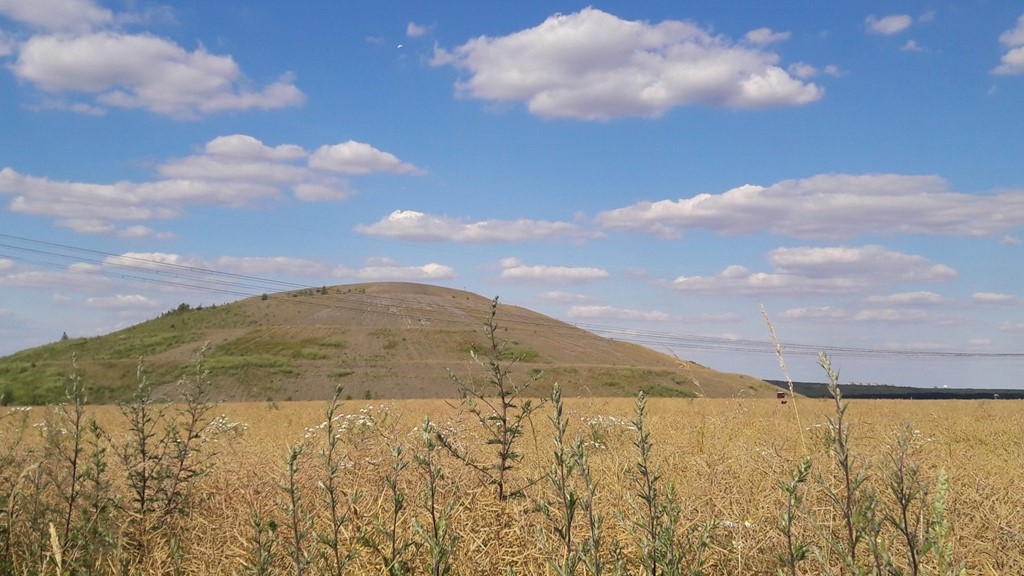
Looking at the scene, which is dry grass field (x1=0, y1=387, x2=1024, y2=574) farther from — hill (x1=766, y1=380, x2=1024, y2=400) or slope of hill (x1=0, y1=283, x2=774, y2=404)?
slope of hill (x1=0, y1=283, x2=774, y2=404)

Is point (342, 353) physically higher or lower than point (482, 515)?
lower

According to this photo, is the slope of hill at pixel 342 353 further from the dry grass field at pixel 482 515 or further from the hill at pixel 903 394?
the dry grass field at pixel 482 515

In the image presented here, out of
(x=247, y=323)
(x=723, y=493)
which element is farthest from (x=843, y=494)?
(x=247, y=323)

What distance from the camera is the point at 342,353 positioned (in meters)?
74.9

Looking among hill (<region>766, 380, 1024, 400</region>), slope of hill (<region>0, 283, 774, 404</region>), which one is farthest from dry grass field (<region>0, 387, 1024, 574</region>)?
slope of hill (<region>0, 283, 774, 404</region>)

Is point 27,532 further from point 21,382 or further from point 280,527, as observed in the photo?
point 21,382

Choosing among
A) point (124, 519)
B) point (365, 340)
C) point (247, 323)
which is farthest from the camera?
point (247, 323)

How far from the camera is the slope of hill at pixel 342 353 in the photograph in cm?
6191

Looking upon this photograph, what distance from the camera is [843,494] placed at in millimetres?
4555

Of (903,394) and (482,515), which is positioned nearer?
(482,515)

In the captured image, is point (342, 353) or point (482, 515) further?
point (342, 353)

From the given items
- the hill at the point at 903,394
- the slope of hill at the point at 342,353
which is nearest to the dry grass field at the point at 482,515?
the hill at the point at 903,394

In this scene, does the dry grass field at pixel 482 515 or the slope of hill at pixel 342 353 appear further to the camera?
the slope of hill at pixel 342 353

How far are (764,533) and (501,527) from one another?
1530 mm
